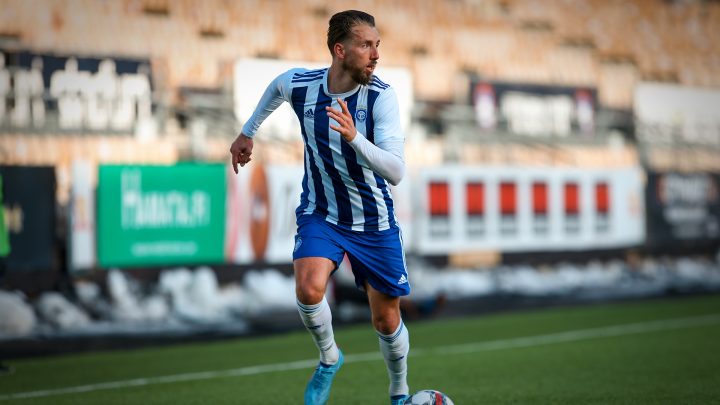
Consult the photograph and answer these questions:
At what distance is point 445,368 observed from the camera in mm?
7887

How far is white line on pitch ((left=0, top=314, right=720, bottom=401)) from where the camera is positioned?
7171 mm

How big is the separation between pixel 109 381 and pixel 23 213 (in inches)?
83.6

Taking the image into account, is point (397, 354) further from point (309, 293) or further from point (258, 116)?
point (258, 116)

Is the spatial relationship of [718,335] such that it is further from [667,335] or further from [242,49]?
[242,49]

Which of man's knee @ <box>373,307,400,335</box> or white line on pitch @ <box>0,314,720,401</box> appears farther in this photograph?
white line on pitch @ <box>0,314,720,401</box>

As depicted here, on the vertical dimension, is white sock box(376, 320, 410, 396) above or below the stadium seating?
below

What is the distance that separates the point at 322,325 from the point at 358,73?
1122 mm

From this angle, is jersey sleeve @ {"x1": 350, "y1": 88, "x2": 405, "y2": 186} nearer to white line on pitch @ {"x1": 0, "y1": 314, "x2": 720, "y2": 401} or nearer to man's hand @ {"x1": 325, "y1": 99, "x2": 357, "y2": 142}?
man's hand @ {"x1": 325, "y1": 99, "x2": 357, "y2": 142}

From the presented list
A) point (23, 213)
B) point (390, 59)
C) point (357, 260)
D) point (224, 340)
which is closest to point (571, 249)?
point (390, 59)

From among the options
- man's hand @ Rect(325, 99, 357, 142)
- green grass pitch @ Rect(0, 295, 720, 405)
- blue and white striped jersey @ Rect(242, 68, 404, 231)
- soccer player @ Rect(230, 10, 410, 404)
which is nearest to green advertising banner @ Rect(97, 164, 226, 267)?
green grass pitch @ Rect(0, 295, 720, 405)

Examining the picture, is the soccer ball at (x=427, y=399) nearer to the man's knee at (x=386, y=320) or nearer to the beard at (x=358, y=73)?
the man's knee at (x=386, y=320)

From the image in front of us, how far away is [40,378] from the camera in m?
7.66

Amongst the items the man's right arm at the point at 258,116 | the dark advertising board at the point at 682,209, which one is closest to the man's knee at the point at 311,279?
the man's right arm at the point at 258,116

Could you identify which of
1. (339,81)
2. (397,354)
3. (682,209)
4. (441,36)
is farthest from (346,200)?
(682,209)
